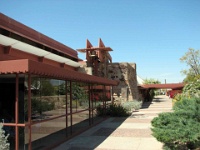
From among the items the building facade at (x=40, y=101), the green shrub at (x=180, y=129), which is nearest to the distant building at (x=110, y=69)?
the building facade at (x=40, y=101)

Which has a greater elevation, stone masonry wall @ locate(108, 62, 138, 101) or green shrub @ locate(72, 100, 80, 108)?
stone masonry wall @ locate(108, 62, 138, 101)

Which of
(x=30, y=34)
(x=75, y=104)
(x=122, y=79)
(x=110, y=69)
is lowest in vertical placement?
(x=75, y=104)

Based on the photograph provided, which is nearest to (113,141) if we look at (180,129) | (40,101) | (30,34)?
(40,101)

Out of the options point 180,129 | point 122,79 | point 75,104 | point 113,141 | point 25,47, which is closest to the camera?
point 180,129

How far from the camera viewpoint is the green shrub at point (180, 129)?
6.84 m

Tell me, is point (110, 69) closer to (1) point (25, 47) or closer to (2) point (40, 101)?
(1) point (25, 47)

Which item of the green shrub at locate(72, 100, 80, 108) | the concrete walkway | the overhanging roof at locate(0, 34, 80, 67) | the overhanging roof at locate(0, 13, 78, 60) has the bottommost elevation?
the concrete walkway

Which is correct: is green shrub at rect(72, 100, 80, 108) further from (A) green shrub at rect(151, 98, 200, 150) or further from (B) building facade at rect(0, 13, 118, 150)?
(A) green shrub at rect(151, 98, 200, 150)

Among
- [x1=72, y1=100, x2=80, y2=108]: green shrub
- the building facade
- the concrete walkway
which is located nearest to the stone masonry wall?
the building facade

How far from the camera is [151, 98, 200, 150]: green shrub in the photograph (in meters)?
6.84

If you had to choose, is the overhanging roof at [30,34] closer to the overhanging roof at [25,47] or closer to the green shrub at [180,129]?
the overhanging roof at [25,47]

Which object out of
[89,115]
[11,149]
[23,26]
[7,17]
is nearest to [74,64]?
[23,26]

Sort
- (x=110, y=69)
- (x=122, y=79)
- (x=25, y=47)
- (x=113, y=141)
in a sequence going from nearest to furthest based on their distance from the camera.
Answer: (x=113, y=141)
(x=25, y=47)
(x=122, y=79)
(x=110, y=69)

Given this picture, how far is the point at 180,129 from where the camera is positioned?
23.0 feet
